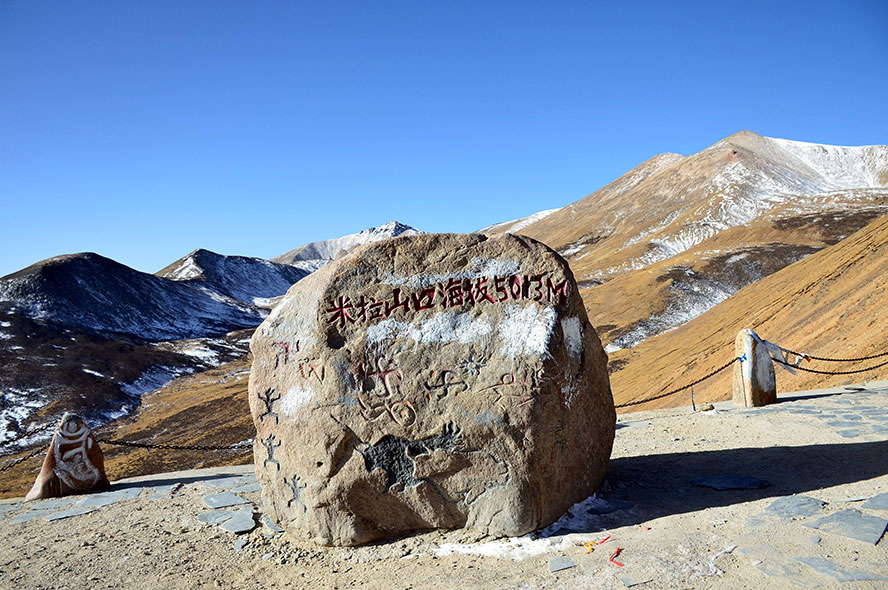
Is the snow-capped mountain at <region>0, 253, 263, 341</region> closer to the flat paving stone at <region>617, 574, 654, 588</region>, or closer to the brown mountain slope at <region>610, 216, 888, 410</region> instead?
the brown mountain slope at <region>610, 216, 888, 410</region>

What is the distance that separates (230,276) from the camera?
99250 millimetres

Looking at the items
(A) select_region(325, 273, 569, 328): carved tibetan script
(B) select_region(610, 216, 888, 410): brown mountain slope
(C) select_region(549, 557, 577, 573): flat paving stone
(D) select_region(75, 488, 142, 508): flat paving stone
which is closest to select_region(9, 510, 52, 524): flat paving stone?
(D) select_region(75, 488, 142, 508): flat paving stone

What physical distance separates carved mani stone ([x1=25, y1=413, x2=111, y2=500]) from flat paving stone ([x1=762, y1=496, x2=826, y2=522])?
8.31 metres

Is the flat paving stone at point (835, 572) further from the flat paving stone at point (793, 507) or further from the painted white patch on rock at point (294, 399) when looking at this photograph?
the painted white patch on rock at point (294, 399)

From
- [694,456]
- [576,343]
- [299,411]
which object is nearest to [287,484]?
[299,411]

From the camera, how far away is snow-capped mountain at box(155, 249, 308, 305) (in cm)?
9056

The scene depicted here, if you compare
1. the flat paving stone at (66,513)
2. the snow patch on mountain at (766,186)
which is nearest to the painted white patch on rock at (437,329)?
the flat paving stone at (66,513)

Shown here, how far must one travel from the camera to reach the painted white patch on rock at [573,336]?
5.44 meters

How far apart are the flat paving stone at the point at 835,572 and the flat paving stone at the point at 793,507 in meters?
0.77

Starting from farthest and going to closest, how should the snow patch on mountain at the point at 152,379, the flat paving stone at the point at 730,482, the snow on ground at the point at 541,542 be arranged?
the snow patch on mountain at the point at 152,379 < the flat paving stone at the point at 730,482 < the snow on ground at the point at 541,542

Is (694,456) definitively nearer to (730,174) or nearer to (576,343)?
(576,343)

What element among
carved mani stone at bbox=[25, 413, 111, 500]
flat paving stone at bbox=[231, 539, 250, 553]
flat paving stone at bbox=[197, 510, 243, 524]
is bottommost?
flat paving stone at bbox=[231, 539, 250, 553]

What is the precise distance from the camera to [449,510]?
5289 millimetres

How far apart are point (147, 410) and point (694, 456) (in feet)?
103
